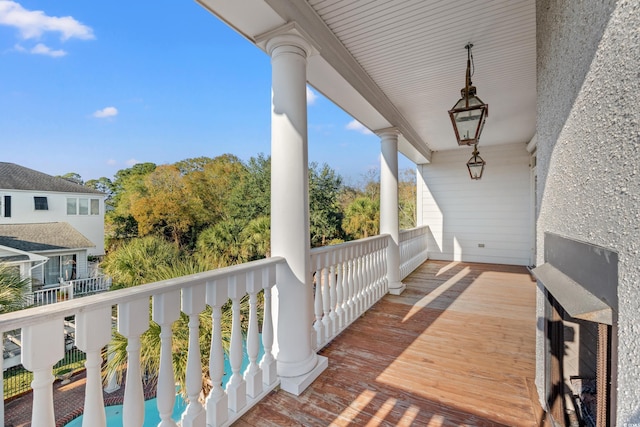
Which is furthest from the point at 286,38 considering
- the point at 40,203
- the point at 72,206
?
the point at 72,206

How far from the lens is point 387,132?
4.04 meters

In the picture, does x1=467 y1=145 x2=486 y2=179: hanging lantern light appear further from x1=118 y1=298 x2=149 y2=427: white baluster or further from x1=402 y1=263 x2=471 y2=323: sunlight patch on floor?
x1=118 y1=298 x2=149 y2=427: white baluster

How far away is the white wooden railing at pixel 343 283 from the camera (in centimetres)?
253

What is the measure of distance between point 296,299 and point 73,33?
1647 cm

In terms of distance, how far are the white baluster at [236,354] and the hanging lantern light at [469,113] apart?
2.27 meters

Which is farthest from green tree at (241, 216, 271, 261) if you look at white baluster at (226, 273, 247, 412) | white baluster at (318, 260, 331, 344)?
white baluster at (226, 273, 247, 412)

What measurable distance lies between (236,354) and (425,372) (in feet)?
4.98

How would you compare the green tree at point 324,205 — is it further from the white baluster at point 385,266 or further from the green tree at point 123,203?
the green tree at point 123,203

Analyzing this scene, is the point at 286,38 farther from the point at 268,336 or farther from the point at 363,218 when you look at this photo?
the point at 363,218

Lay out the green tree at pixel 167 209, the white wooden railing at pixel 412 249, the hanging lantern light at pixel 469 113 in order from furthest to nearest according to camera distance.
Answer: the green tree at pixel 167 209
the white wooden railing at pixel 412 249
the hanging lantern light at pixel 469 113

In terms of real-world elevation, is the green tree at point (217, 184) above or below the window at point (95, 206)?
above

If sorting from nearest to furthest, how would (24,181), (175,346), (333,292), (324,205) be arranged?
(175,346), (333,292), (24,181), (324,205)

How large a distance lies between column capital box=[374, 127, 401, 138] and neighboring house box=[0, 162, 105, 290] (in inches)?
268

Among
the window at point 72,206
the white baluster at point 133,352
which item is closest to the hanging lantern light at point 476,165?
the white baluster at point 133,352
